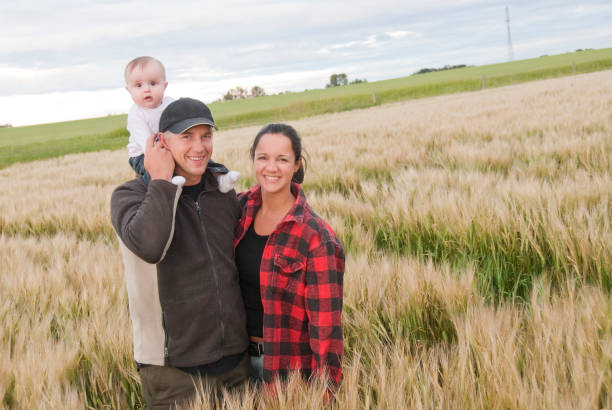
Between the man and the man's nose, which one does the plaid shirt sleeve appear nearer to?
the man

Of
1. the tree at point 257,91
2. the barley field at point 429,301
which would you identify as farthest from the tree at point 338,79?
the barley field at point 429,301

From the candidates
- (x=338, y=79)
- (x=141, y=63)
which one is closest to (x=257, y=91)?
(x=338, y=79)

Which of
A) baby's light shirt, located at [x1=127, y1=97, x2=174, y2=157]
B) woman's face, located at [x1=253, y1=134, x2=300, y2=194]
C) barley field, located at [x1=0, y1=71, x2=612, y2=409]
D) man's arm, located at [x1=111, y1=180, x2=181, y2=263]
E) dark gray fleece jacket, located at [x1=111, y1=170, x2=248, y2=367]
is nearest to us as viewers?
barley field, located at [x1=0, y1=71, x2=612, y2=409]

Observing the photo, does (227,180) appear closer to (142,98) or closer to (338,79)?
(142,98)

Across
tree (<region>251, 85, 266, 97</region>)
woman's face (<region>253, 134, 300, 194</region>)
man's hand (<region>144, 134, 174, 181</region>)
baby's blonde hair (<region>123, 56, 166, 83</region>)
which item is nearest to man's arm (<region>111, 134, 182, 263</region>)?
man's hand (<region>144, 134, 174, 181</region>)

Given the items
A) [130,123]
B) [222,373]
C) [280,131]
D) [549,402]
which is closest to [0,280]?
[130,123]

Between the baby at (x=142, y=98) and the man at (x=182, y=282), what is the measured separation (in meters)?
0.46

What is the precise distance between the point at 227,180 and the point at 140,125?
65cm

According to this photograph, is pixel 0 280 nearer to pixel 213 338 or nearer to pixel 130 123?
pixel 130 123

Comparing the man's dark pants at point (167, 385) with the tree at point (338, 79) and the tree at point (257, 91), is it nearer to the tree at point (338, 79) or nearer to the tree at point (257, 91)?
the tree at point (257, 91)

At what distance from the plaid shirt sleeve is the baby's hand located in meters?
0.43

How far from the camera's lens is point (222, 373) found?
5.66 ft

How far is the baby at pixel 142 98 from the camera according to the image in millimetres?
2139

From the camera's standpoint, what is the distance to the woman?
1.65 m
